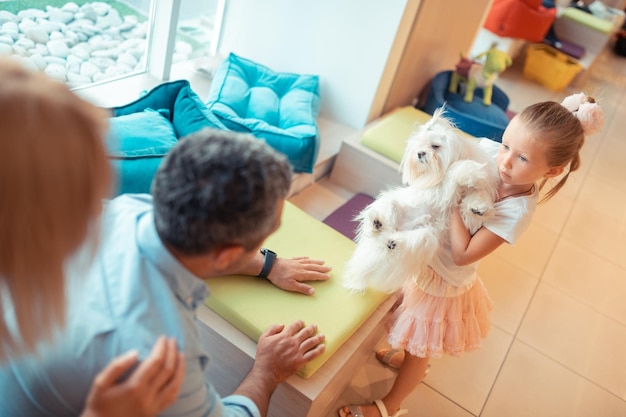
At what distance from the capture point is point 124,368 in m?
0.74

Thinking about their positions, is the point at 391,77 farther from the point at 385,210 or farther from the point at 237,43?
the point at 385,210

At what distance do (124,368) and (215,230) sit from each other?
239 millimetres

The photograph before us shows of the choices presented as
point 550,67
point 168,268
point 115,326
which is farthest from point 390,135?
point 550,67

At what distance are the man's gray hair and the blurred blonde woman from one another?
4.2 inches

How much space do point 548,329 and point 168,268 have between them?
2124mm

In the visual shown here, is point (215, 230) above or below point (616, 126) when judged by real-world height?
above

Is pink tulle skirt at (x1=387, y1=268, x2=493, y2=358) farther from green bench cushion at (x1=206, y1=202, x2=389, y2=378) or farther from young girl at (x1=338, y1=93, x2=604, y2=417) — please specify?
green bench cushion at (x1=206, y1=202, x2=389, y2=378)

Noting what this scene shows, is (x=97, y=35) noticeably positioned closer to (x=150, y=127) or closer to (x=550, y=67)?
(x=150, y=127)

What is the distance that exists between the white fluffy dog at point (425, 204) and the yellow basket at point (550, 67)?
4.15m

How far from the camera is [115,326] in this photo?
0.83 metres

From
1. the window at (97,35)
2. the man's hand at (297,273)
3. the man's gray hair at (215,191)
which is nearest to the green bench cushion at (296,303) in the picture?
the man's hand at (297,273)

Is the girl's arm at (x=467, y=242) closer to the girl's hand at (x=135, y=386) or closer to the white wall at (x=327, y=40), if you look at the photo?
the girl's hand at (x=135, y=386)

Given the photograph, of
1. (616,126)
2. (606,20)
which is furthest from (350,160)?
(606,20)

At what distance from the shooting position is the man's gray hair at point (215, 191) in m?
0.82
